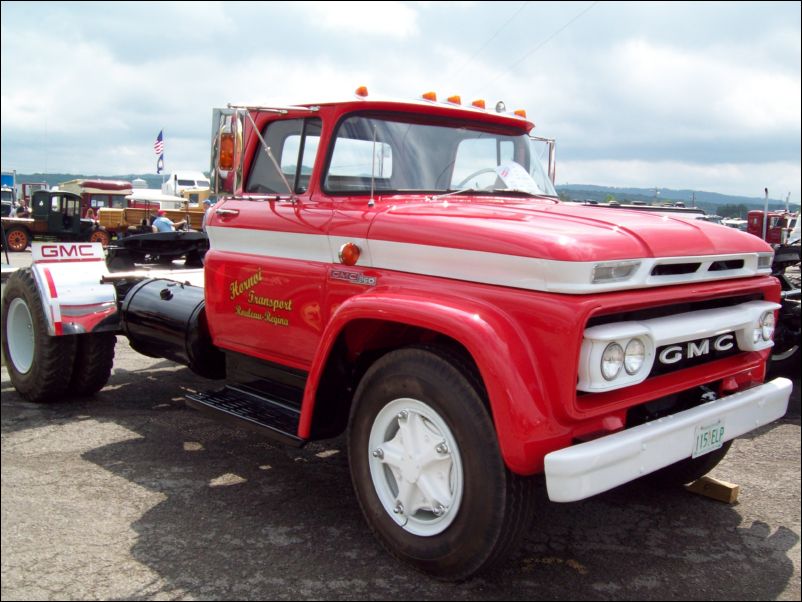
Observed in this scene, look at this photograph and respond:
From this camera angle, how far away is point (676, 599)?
9.61 ft

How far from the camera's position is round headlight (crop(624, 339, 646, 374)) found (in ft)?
9.33

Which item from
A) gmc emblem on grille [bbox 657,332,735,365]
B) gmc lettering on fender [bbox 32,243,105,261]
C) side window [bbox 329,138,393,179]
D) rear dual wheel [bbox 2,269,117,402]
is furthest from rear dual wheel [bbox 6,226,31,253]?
gmc emblem on grille [bbox 657,332,735,365]

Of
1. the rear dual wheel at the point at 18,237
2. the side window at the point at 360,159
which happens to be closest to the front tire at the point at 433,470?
the side window at the point at 360,159

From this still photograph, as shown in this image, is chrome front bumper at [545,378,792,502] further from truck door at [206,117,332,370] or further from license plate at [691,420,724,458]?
truck door at [206,117,332,370]

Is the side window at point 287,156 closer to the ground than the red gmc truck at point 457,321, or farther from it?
farther from it

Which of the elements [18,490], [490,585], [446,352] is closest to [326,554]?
[490,585]

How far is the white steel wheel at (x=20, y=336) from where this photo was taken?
576 cm

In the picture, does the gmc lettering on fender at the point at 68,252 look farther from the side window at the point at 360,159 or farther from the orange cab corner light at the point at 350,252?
the orange cab corner light at the point at 350,252

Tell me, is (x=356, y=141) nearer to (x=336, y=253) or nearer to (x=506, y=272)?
(x=336, y=253)

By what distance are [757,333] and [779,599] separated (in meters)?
1.21

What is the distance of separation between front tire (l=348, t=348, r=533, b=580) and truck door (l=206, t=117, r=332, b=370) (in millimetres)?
694

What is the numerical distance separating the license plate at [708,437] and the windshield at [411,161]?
173 centimetres

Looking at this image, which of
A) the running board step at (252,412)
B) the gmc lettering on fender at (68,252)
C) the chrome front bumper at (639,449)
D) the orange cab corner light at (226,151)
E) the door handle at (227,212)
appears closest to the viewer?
the chrome front bumper at (639,449)

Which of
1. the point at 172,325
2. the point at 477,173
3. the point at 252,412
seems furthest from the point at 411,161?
the point at 172,325
